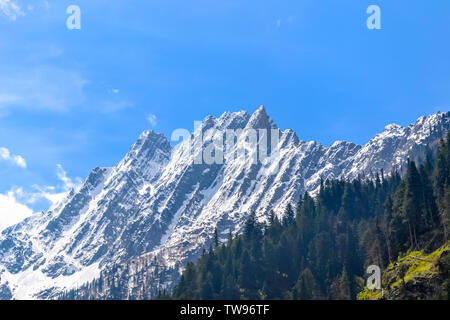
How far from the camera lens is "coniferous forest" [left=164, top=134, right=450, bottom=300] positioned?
99750mm

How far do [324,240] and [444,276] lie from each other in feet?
160

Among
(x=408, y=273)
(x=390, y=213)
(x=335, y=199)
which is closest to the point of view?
(x=408, y=273)

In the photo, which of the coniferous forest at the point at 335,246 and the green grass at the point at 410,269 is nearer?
the green grass at the point at 410,269

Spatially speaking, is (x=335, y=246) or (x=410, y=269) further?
(x=335, y=246)

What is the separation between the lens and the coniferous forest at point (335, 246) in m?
99.8

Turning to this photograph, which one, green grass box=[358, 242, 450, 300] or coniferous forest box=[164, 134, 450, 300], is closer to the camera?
green grass box=[358, 242, 450, 300]

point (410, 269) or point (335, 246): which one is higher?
point (335, 246)

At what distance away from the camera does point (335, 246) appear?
126875 millimetres
